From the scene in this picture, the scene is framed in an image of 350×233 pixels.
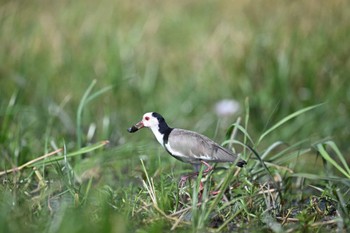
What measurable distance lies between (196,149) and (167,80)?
12.5 ft

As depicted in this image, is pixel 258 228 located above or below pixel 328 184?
A: above

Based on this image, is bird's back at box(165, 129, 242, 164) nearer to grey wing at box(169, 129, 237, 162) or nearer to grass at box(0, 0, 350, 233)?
grey wing at box(169, 129, 237, 162)

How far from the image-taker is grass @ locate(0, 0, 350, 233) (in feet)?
16.7

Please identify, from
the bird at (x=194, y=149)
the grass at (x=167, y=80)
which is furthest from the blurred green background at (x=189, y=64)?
the bird at (x=194, y=149)

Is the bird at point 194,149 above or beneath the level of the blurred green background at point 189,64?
above

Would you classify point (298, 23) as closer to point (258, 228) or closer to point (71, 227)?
point (258, 228)

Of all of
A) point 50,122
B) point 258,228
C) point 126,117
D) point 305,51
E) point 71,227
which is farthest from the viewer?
point 305,51

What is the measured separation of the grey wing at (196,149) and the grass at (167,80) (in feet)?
1.65

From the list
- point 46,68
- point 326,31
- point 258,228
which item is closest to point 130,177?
point 258,228

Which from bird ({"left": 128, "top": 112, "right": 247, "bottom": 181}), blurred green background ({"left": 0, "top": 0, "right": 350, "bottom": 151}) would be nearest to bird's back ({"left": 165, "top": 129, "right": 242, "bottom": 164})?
bird ({"left": 128, "top": 112, "right": 247, "bottom": 181})

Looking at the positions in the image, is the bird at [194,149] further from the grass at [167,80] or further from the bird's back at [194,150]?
the grass at [167,80]

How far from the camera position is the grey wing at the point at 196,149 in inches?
150

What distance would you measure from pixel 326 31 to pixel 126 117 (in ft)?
6.98

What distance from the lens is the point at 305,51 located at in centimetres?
745
